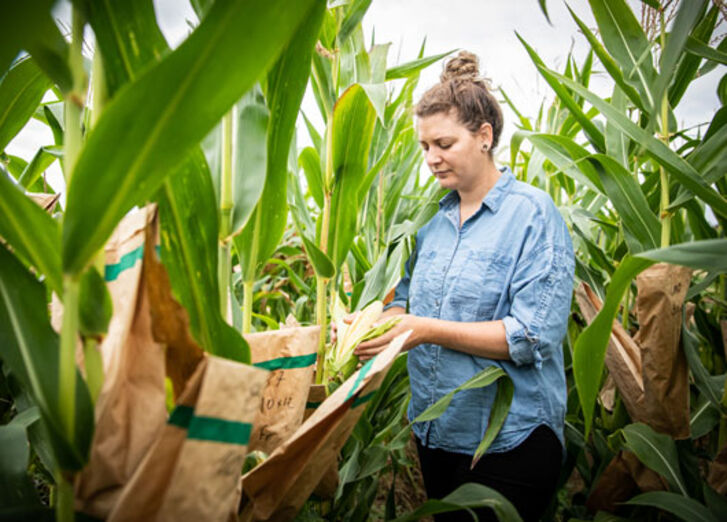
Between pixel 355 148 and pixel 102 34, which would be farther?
pixel 355 148

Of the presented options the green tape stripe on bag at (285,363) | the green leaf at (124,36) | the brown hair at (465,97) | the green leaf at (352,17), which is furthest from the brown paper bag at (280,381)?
the brown hair at (465,97)

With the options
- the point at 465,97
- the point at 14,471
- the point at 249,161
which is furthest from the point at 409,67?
the point at 14,471

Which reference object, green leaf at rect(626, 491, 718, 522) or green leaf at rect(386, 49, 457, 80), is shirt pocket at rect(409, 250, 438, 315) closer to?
green leaf at rect(386, 49, 457, 80)

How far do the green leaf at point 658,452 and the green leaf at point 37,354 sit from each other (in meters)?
0.92

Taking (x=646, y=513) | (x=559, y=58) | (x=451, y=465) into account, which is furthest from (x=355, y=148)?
(x=559, y=58)

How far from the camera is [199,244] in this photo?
41cm

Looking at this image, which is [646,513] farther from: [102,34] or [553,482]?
[102,34]

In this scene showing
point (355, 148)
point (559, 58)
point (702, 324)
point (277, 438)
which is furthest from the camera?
point (559, 58)

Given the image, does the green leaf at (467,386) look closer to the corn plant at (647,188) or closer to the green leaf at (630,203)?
the corn plant at (647,188)

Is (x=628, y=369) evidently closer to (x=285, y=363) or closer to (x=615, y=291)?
(x=615, y=291)

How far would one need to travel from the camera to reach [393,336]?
82cm

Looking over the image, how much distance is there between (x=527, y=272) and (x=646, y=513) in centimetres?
64

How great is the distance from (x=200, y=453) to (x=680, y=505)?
0.85 m

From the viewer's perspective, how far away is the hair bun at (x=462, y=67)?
1093 millimetres
